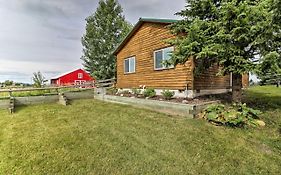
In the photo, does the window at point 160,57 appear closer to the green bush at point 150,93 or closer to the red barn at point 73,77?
the green bush at point 150,93

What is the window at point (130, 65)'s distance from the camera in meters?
14.5

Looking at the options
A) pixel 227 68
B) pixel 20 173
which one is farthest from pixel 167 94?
pixel 20 173

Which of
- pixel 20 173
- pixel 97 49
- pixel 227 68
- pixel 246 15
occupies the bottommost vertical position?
pixel 20 173

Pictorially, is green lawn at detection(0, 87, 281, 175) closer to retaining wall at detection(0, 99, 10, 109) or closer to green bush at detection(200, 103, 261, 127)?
green bush at detection(200, 103, 261, 127)

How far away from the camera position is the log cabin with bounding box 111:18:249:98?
1012 centimetres

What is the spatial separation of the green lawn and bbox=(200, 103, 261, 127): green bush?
0.30m

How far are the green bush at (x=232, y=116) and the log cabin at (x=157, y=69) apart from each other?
8.28 feet

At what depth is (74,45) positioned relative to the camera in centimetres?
3127

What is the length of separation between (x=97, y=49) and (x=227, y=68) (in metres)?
20.9

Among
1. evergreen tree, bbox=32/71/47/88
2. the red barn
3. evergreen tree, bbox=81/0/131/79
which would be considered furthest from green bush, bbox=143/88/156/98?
the red barn

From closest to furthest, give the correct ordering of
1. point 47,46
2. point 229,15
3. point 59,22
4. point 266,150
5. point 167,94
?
point 266,150 → point 229,15 → point 167,94 → point 59,22 → point 47,46

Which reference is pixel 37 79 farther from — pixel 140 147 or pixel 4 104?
pixel 140 147

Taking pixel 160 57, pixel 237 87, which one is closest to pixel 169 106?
pixel 237 87

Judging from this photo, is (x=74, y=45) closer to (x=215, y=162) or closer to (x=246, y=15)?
(x=246, y=15)
